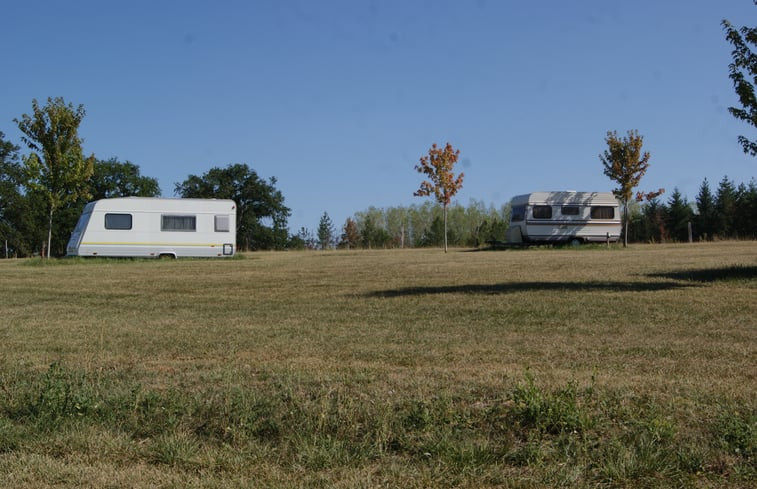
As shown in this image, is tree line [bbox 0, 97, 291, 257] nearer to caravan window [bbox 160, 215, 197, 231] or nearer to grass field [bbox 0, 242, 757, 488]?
caravan window [bbox 160, 215, 197, 231]

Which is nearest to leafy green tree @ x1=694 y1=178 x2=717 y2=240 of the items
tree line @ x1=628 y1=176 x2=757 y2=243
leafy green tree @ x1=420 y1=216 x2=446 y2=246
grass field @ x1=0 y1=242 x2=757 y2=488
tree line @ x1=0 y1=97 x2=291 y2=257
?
tree line @ x1=628 y1=176 x2=757 y2=243

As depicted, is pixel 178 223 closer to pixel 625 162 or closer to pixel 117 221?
pixel 117 221

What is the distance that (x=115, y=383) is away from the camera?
5938mm

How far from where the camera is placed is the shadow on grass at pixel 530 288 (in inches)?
515

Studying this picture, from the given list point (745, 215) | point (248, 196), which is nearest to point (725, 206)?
point (745, 215)

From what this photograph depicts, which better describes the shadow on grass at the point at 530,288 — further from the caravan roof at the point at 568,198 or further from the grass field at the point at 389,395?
the caravan roof at the point at 568,198

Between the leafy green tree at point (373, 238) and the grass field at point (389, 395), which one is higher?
the leafy green tree at point (373, 238)

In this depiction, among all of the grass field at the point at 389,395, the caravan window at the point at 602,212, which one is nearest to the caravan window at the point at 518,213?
the caravan window at the point at 602,212

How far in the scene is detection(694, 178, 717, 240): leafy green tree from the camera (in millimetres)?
56594

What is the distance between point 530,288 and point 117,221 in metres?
19.5

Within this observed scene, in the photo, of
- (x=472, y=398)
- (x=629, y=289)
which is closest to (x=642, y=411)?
(x=472, y=398)

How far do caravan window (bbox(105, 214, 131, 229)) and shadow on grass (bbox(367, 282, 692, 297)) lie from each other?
55.3ft

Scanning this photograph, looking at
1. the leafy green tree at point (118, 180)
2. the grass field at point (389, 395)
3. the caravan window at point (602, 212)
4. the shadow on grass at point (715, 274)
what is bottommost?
the grass field at point (389, 395)

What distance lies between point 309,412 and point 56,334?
18.4ft
